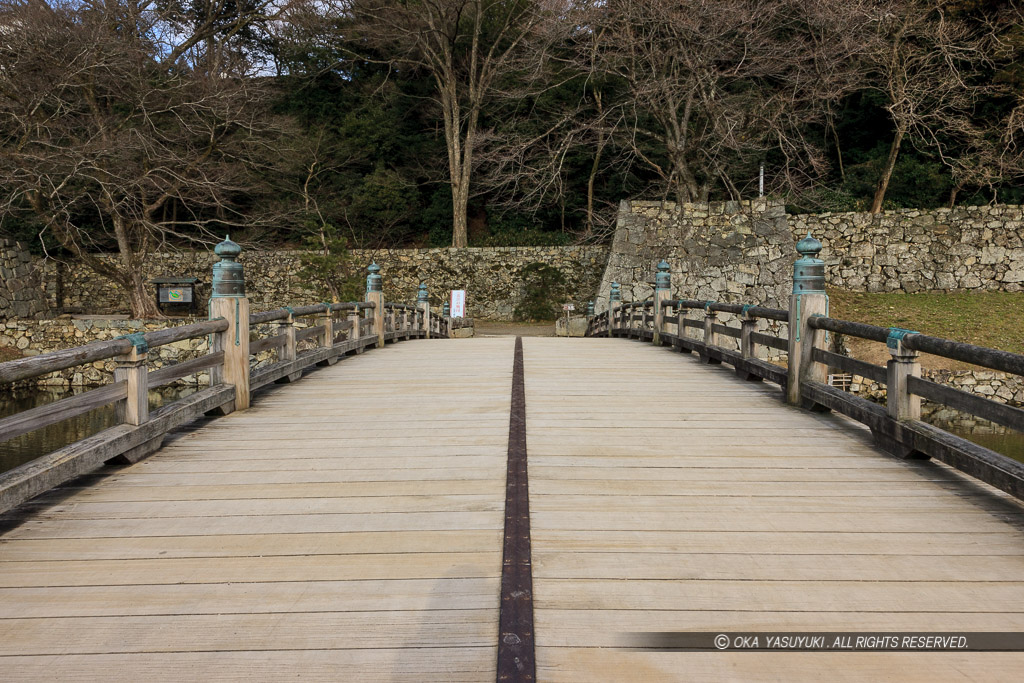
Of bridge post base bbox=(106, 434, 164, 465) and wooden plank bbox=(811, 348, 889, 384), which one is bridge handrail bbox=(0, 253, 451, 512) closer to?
bridge post base bbox=(106, 434, 164, 465)

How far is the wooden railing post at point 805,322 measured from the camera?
5.84 m

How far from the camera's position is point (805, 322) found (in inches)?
230

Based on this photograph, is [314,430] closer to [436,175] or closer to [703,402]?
[703,402]

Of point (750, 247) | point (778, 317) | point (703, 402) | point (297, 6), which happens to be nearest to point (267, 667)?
point (703, 402)

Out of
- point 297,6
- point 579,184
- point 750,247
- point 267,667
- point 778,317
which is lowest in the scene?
point 267,667

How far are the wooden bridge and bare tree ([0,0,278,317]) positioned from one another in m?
12.4

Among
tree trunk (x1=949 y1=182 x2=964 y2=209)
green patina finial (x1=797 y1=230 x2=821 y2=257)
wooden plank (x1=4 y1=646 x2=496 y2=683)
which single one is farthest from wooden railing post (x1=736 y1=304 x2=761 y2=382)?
tree trunk (x1=949 y1=182 x2=964 y2=209)

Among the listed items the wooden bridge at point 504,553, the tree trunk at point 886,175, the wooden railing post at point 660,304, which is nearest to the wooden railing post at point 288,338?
the wooden bridge at point 504,553

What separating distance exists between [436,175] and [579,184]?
524 centimetres

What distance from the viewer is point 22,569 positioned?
280 centimetres

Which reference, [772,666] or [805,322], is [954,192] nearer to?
[805,322]

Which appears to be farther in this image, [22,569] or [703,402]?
[703,402]

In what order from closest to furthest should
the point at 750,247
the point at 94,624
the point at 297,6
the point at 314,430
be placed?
1. the point at 94,624
2. the point at 314,430
3. the point at 750,247
4. the point at 297,6

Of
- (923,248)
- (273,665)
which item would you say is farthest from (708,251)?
(273,665)
